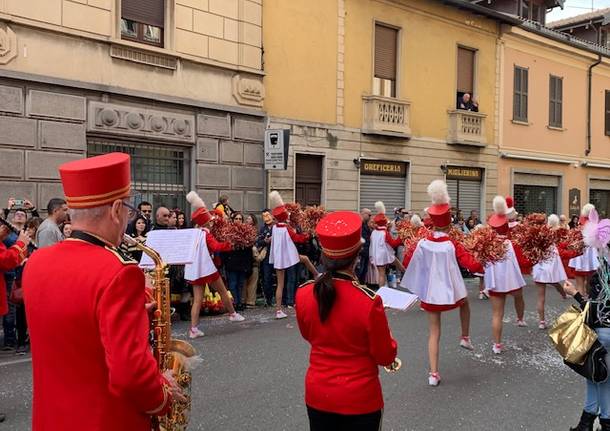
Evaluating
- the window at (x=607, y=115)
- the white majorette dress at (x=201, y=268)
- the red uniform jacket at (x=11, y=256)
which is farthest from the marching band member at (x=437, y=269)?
the window at (x=607, y=115)

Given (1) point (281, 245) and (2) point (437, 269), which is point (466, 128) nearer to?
(1) point (281, 245)

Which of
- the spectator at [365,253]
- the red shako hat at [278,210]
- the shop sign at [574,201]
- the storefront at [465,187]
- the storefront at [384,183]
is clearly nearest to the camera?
the red shako hat at [278,210]

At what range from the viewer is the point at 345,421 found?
3301 mm

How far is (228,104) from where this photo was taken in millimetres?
14891

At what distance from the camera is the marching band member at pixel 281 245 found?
10.7 meters

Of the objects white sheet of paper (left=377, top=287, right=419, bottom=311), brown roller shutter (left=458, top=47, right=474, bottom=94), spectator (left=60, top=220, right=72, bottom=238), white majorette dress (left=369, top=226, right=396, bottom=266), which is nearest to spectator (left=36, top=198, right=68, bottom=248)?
spectator (left=60, top=220, right=72, bottom=238)

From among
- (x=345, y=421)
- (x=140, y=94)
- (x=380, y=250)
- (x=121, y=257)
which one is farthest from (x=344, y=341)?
(x=140, y=94)

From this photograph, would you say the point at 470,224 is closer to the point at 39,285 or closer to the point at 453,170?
the point at 453,170

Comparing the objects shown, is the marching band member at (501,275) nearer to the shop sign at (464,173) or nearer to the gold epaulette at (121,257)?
the gold epaulette at (121,257)

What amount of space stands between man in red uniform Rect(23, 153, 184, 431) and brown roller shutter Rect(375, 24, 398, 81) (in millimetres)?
17346

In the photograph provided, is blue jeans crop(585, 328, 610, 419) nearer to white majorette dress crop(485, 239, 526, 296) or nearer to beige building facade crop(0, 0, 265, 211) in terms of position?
white majorette dress crop(485, 239, 526, 296)

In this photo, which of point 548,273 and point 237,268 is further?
point 237,268

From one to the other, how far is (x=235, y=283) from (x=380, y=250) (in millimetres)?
3818

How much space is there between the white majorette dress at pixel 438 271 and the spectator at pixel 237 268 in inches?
189
